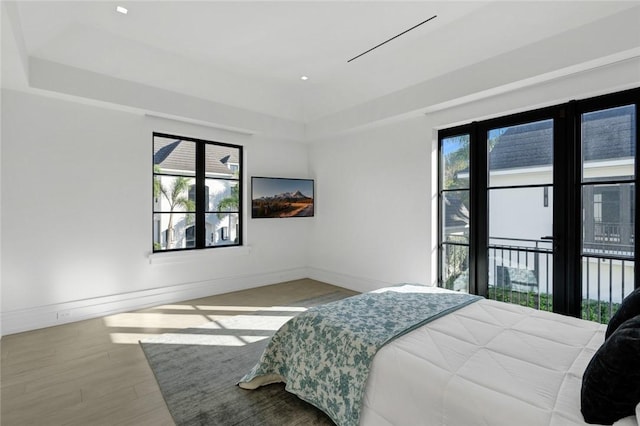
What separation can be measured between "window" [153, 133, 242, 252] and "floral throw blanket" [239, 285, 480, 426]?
291 centimetres

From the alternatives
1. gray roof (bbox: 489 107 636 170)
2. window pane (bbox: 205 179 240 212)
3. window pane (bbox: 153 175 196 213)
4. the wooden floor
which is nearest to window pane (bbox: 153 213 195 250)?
window pane (bbox: 153 175 196 213)

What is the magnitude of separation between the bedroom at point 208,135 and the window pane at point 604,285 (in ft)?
5.21

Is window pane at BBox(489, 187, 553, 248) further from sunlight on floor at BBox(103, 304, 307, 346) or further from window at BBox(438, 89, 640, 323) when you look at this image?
sunlight on floor at BBox(103, 304, 307, 346)

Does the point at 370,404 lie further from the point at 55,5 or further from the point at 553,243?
the point at 55,5

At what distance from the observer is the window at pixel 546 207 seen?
2.96 metres

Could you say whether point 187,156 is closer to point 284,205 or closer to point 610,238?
point 284,205

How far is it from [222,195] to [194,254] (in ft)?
3.48

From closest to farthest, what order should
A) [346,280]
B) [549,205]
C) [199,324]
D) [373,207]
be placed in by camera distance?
[549,205]
[199,324]
[373,207]
[346,280]

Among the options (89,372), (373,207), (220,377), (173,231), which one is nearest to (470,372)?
(220,377)

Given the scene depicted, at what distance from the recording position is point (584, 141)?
314 centimetres

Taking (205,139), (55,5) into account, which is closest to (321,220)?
(205,139)

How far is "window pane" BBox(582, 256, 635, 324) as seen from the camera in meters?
2.94

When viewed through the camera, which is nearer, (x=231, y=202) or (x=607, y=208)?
(x=607, y=208)

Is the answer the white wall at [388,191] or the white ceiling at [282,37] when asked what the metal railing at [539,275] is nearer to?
the white wall at [388,191]
